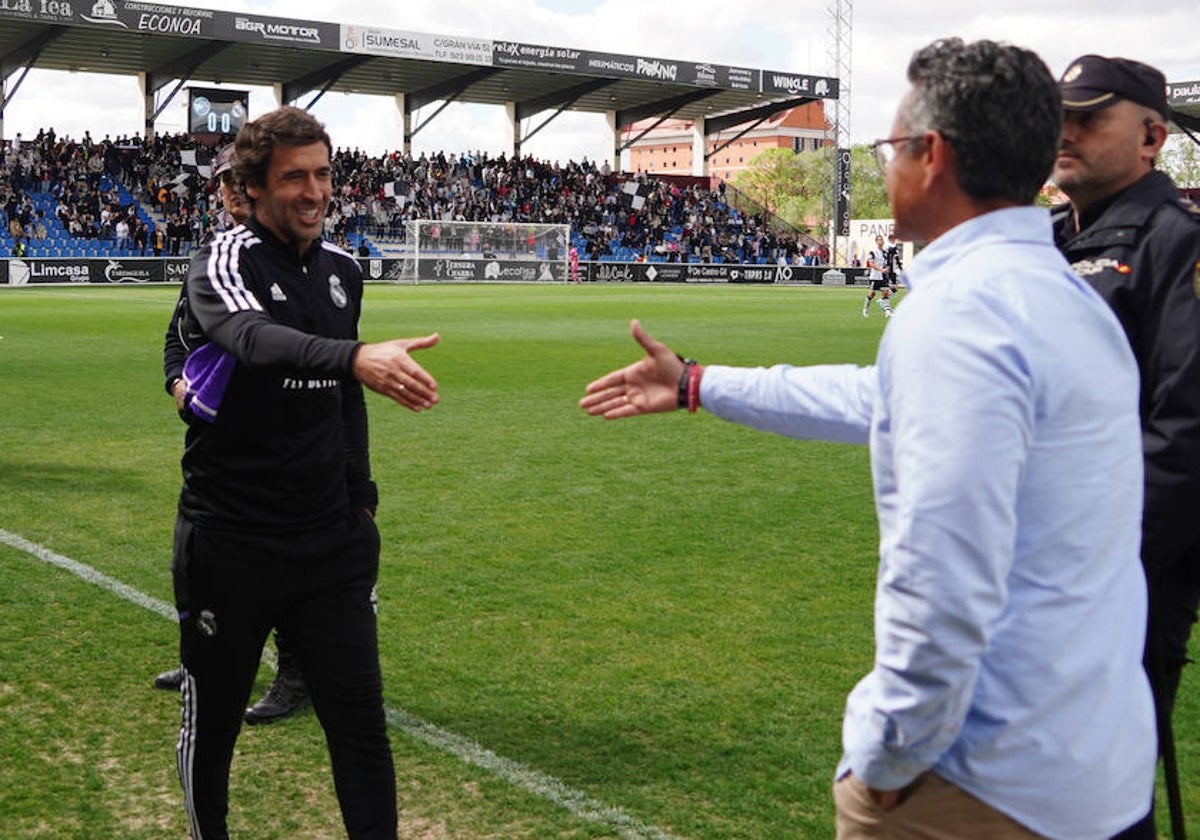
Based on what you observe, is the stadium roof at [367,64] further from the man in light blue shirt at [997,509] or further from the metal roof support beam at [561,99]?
the man in light blue shirt at [997,509]

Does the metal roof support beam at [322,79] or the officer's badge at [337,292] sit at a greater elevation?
the metal roof support beam at [322,79]

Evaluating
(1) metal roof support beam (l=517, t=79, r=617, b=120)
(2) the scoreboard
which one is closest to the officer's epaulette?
(2) the scoreboard

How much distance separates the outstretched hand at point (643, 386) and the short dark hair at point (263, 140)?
127cm

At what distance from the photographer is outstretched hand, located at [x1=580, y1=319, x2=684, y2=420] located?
8.63ft

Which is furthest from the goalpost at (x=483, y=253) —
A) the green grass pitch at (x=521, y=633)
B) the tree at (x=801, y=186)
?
the tree at (x=801, y=186)

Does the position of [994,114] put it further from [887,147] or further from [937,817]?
[937,817]

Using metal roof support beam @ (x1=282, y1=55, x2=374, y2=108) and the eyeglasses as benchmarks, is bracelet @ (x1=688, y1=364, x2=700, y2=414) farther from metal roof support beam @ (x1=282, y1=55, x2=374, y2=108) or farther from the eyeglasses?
metal roof support beam @ (x1=282, y1=55, x2=374, y2=108)

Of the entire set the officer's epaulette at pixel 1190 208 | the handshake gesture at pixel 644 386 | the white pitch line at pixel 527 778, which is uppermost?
the officer's epaulette at pixel 1190 208

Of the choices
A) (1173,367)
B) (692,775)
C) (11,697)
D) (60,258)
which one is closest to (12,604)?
(11,697)

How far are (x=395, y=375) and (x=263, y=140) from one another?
3.16ft

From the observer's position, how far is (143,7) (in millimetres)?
45844

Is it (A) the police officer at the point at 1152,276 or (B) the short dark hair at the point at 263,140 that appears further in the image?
(B) the short dark hair at the point at 263,140

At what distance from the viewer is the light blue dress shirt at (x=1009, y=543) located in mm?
Result: 1784

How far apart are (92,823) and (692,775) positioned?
6.46 ft
